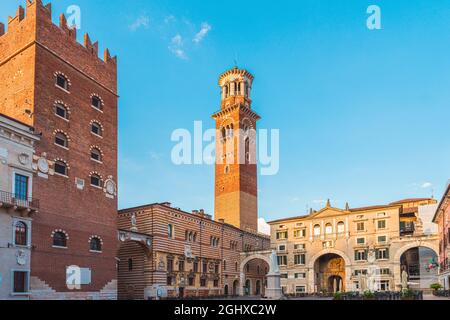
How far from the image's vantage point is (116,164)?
1693 inches

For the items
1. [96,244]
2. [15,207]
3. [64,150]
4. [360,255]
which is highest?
[64,150]

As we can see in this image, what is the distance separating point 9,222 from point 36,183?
12.7ft

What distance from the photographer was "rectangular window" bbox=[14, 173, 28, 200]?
31.6 m

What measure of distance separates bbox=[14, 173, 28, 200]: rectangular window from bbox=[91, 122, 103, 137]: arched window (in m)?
9.35

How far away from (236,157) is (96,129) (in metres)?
42.5

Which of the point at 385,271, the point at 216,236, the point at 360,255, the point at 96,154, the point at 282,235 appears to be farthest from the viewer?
the point at 282,235

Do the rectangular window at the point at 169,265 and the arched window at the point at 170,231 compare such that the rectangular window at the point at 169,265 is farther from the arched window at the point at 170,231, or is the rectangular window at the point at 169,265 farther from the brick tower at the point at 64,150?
the brick tower at the point at 64,150

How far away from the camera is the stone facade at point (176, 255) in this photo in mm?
47125

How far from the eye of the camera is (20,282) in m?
30.8

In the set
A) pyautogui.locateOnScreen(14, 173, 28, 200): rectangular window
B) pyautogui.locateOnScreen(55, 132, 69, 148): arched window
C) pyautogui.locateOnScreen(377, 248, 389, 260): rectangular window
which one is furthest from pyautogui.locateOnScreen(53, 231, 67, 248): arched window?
pyautogui.locateOnScreen(377, 248, 389, 260): rectangular window

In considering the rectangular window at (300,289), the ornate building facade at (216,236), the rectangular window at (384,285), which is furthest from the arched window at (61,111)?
the rectangular window at (384,285)

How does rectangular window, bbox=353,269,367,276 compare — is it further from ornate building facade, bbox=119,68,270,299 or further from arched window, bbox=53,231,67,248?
arched window, bbox=53,231,67,248

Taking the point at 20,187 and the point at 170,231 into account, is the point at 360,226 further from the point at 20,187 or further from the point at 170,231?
the point at 20,187

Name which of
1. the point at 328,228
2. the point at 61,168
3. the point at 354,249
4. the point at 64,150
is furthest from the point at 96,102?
the point at 354,249
